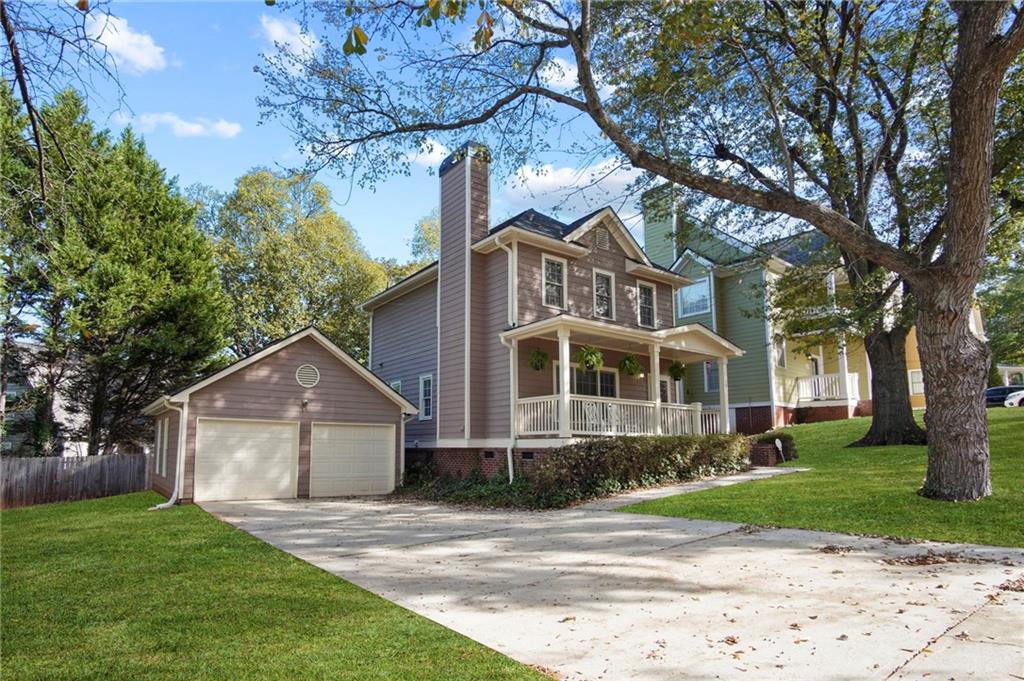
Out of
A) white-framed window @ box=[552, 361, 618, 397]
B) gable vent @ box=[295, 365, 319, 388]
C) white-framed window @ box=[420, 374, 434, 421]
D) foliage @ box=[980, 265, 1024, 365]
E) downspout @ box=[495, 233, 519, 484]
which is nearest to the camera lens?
downspout @ box=[495, 233, 519, 484]

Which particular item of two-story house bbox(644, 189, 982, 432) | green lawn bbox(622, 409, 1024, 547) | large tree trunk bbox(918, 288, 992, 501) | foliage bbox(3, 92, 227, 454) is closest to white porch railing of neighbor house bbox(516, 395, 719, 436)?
green lawn bbox(622, 409, 1024, 547)

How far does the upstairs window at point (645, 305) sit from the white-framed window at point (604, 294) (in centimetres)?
121

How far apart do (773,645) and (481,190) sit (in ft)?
46.7

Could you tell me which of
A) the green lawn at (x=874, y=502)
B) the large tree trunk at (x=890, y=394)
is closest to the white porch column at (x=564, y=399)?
the green lawn at (x=874, y=502)

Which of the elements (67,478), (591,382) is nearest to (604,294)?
(591,382)

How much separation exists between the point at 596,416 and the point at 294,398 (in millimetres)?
7298

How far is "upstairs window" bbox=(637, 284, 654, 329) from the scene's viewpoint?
1852 cm

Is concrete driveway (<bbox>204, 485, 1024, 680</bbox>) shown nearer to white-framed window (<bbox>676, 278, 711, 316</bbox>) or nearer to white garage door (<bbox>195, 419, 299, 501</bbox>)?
white garage door (<bbox>195, 419, 299, 501</bbox>)

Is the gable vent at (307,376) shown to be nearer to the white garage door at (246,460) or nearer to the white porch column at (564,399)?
the white garage door at (246,460)

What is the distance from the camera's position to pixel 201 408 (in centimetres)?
1388

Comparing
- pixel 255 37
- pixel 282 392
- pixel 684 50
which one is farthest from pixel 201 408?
pixel 684 50

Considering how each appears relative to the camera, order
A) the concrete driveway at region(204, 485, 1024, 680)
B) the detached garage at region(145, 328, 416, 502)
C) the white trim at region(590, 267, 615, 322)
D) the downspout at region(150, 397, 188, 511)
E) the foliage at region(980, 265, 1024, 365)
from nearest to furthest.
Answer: the concrete driveway at region(204, 485, 1024, 680) → the downspout at region(150, 397, 188, 511) → the detached garage at region(145, 328, 416, 502) → the white trim at region(590, 267, 615, 322) → the foliage at region(980, 265, 1024, 365)

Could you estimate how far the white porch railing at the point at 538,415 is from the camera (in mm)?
14180

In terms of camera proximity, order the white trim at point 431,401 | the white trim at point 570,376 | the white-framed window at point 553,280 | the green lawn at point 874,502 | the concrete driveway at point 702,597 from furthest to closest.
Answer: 1. the white trim at point 431,401
2. the white trim at point 570,376
3. the white-framed window at point 553,280
4. the green lawn at point 874,502
5. the concrete driveway at point 702,597
